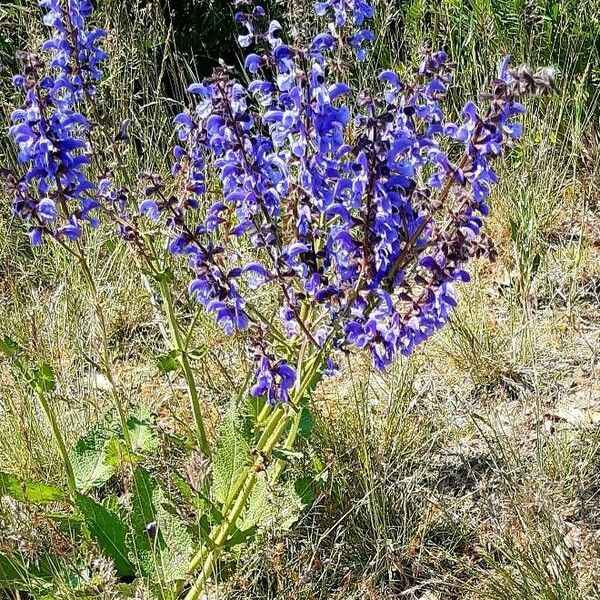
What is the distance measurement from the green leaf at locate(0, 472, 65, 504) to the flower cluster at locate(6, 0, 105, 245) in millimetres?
571

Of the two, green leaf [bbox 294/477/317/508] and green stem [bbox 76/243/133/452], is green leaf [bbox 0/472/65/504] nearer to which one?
green stem [bbox 76/243/133/452]

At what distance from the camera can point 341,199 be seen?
169cm

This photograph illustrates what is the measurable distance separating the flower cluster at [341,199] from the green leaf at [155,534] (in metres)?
0.45

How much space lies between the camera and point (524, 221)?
3303 mm

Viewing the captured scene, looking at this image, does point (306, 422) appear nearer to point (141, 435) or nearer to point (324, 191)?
point (141, 435)

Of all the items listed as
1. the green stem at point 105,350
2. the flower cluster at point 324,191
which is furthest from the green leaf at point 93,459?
the flower cluster at point 324,191

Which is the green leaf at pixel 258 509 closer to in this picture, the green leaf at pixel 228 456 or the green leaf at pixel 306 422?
the green leaf at pixel 228 456

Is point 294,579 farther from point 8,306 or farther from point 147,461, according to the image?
point 8,306

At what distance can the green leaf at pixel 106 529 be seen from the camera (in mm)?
2004

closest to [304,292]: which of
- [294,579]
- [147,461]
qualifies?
[294,579]

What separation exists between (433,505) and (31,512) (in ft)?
3.20

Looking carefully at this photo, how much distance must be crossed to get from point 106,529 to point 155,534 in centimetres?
14

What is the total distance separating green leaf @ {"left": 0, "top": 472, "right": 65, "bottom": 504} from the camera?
2.05 meters

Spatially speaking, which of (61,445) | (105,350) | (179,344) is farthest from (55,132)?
(61,445)
